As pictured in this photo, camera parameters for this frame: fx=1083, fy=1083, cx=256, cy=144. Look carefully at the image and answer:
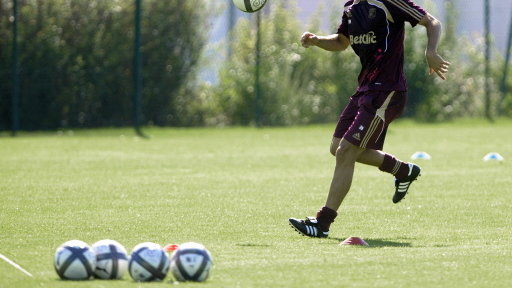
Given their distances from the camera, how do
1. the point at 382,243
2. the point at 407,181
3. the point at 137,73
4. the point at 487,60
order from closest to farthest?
1. the point at 382,243
2. the point at 407,181
3. the point at 137,73
4. the point at 487,60

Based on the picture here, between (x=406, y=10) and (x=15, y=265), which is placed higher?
(x=406, y=10)

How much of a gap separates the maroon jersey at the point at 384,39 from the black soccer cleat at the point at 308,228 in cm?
128

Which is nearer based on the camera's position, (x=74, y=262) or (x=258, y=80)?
(x=74, y=262)

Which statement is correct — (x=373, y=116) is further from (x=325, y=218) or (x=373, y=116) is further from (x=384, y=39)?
(x=325, y=218)

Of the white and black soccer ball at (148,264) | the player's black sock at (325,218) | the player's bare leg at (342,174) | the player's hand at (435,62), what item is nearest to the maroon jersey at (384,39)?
the player's hand at (435,62)

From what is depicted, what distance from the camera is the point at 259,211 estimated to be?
417 inches

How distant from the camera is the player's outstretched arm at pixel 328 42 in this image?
9.91m

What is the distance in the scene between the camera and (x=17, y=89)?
22625 millimetres

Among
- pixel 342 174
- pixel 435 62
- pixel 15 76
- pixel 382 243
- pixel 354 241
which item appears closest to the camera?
pixel 354 241

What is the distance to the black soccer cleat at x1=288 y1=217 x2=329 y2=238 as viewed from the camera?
8867 millimetres

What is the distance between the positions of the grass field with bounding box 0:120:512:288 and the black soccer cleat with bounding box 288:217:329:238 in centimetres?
9

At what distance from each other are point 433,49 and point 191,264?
351cm

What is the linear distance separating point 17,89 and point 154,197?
457 inches

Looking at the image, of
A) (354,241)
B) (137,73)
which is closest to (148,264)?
(354,241)
